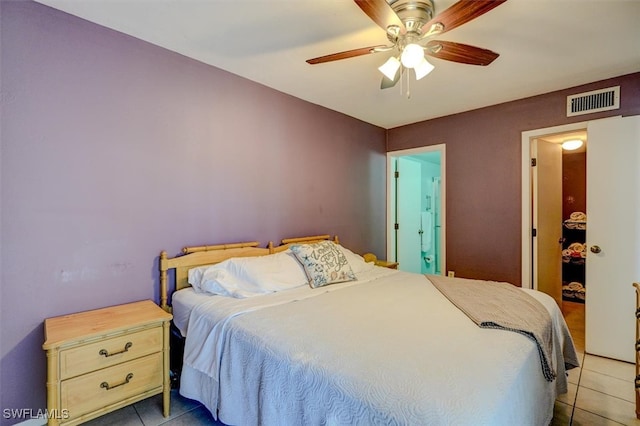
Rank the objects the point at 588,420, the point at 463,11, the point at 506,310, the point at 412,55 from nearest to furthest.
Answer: the point at 463,11
the point at 412,55
the point at 506,310
the point at 588,420

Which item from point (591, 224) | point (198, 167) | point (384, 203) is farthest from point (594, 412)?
point (198, 167)

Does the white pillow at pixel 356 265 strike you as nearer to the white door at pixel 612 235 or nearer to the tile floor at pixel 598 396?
the tile floor at pixel 598 396

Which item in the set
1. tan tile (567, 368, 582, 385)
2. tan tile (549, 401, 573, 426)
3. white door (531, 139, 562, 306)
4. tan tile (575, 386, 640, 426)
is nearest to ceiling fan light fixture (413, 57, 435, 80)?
white door (531, 139, 562, 306)

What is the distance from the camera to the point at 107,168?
6.53 ft

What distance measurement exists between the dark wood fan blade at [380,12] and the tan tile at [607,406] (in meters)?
2.66

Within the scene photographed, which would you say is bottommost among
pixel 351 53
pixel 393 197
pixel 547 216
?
pixel 547 216

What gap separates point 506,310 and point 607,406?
3.73 feet

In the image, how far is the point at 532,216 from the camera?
322 centimetres

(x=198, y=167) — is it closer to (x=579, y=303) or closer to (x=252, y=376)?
(x=252, y=376)

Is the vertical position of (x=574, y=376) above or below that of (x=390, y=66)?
below

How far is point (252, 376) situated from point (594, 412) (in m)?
2.20

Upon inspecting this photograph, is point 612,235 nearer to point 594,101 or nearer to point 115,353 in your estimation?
point 594,101

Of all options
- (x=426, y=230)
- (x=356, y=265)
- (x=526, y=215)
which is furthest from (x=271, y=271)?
(x=426, y=230)

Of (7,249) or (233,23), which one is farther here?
(233,23)
